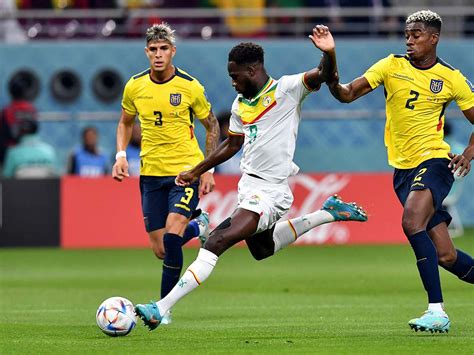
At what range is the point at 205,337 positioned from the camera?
420 inches

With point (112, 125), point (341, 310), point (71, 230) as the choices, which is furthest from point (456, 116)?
point (341, 310)

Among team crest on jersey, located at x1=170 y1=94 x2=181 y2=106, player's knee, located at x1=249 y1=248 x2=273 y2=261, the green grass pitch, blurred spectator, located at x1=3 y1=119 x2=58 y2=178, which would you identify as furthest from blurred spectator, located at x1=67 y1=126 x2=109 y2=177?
player's knee, located at x1=249 y1=248 x2=273 y2=261

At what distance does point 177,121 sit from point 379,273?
6.21m

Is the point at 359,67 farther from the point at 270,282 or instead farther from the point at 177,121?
the point at 177,121

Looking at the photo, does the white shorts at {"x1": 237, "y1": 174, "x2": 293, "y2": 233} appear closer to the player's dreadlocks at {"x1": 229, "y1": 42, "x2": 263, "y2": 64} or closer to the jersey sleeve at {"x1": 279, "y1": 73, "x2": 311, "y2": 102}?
the jersey sleeve at {"x1": 279, "y1": 73, "x2": 311, "y2": 102}

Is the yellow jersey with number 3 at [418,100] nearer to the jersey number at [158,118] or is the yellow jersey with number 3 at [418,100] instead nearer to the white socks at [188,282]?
the white socks at [188,282]

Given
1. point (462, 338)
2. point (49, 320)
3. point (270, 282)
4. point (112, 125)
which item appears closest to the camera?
point (462, 338)

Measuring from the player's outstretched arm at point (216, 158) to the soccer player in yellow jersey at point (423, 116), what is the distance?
0.96 m

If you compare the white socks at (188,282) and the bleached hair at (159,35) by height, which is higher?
the bleached hair at (159,35)

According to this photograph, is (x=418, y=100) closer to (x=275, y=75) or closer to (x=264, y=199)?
(x=264, y=199)

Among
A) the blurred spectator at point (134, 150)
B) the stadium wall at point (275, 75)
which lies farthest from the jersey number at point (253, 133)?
the stadium wall at point (275, 75)

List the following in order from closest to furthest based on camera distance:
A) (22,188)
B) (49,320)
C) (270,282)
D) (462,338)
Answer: (462,338), (49,320), (270,282), (22,188)

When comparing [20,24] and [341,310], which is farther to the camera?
[20,24]

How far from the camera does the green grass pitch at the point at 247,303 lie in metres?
10.1
